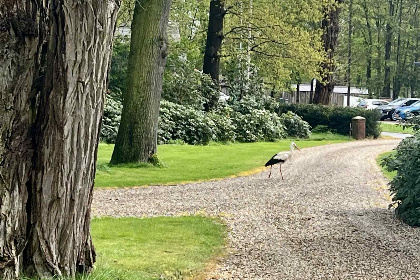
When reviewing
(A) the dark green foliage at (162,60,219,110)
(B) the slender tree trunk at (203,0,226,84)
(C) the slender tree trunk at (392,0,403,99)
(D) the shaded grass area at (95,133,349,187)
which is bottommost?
(D) the shaded grass area at (95,133,349,187)

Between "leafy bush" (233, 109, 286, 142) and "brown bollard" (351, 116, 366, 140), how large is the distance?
3.45m

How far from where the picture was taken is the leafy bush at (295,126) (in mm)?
28609

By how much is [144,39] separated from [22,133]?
10549 mm

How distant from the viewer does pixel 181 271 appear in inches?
251

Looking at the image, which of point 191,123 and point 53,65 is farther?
point 191,123

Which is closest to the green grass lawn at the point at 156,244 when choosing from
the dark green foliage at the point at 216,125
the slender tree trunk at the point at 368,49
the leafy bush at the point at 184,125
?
the leafy bush at the point at 184,125

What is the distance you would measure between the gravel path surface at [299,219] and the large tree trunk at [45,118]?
2170 millimetres

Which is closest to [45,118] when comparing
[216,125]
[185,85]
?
[216,125]

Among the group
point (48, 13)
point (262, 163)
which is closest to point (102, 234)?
point (48, 13)

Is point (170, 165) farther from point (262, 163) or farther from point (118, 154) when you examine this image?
point (262, 163)

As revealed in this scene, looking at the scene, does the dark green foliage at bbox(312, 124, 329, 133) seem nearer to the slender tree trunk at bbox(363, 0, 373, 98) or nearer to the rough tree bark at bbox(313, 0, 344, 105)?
the rough tree bark at bbox(313, 0, 344, 105)

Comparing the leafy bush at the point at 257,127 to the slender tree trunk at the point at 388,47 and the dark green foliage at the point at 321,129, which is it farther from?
the slender tree trunk at the point at 388,47

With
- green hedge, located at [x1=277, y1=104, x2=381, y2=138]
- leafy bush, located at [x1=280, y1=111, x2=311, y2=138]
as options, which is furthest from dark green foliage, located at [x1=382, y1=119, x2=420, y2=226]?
green hedge, located at [x1=277, y1=104, x2=381, y2=138]

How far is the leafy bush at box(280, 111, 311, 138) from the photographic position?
28609 millimetres
